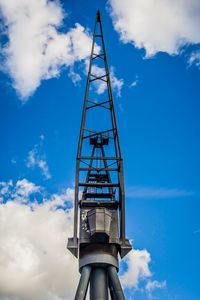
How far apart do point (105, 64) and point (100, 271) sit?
31474 mm

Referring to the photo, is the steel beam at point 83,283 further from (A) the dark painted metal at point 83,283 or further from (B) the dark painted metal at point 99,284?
(B) the dark painted metal at point 99,284

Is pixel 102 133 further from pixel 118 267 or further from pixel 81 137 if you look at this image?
pixel 118 267

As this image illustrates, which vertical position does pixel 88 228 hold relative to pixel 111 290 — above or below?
above

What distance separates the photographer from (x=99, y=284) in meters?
45.2

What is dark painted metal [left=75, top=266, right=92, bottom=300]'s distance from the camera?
1697 inches

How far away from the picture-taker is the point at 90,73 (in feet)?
200

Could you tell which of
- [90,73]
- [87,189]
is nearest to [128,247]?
[87,189]

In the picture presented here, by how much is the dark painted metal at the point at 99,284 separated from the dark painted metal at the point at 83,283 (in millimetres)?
999

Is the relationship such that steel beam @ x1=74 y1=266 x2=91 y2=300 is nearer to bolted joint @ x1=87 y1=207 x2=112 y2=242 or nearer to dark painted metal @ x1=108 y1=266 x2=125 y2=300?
dark painted metal @ x1=108 y1=266 x2=125 y2=300

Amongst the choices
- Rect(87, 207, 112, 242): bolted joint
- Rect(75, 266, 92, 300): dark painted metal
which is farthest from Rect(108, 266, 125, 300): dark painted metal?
Rect(87, 207, 112, 242): bolted joint

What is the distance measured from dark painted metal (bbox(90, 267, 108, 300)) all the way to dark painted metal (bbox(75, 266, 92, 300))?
100cm

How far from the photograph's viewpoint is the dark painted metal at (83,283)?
4310 cm

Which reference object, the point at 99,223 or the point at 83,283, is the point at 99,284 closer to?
the point at 83,283

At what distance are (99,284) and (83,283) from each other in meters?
2.02
